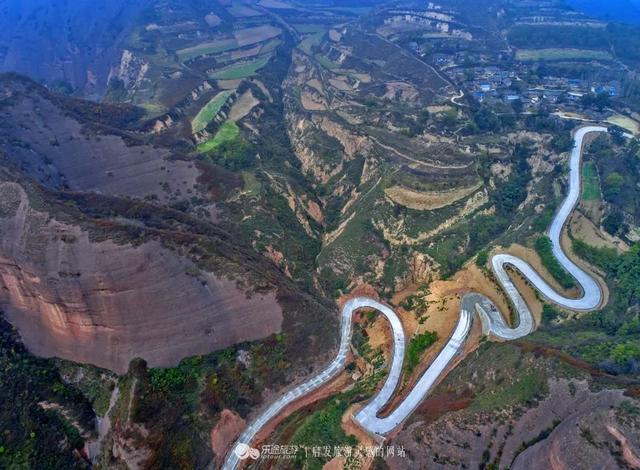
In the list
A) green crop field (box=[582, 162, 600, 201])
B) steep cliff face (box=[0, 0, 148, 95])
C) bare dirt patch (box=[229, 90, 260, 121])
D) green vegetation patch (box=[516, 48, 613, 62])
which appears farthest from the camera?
steep cliff face (box=[0, 0, 148, 95])

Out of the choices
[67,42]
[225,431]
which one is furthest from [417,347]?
[67,42]

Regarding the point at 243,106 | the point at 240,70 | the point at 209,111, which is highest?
the point at 240,70

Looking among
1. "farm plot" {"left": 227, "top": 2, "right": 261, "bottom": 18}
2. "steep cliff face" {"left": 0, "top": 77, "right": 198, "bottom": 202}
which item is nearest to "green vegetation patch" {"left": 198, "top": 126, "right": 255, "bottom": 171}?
"steep cliff face" {"left": 0, "top": 77, "right": 198, "bottom": 202}

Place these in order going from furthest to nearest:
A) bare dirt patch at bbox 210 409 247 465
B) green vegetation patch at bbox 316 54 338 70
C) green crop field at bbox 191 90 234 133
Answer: green vegetation patch at bbox 316 54 338 70
green crop field at bbox 191 90 234 133
bare dirt patch at bbox 210 409 247 465

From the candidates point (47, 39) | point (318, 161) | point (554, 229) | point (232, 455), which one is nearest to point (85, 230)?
point (232, 455)

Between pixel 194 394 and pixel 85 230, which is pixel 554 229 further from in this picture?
pixel 85 230

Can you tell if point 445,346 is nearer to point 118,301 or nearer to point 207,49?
point 118,301

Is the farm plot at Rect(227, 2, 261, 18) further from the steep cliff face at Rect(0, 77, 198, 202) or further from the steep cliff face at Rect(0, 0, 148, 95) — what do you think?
the steep cliff face at Rect(0, 77, 198, 202)
